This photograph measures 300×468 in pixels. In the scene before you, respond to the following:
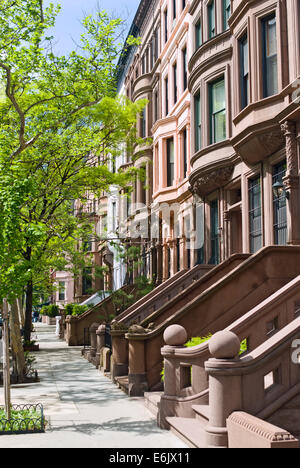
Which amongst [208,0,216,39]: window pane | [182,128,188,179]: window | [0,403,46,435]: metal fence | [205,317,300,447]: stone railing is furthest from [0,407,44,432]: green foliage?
[182,128,188,179]: window

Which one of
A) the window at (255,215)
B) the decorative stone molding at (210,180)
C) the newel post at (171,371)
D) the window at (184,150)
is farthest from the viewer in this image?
the window at (184,150)

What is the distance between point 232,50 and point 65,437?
42.0 feet

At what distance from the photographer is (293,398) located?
738cm

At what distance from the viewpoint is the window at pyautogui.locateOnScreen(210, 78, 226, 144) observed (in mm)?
18109

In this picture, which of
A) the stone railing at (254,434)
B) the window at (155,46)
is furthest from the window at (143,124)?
the stone railing at (254,434)

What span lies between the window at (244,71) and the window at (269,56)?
1.20m

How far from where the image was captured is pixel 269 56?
47.7 feet

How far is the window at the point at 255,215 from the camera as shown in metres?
15.6

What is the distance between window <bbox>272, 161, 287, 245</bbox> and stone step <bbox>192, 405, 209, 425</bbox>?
6.15 meters

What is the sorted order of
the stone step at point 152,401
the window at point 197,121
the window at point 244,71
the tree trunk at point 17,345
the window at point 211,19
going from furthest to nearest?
the window at point 197,121 < the window at point 211,19 < the window at point 244,71 < the tree trunk at point 17,345 < the stone step at point 152,401

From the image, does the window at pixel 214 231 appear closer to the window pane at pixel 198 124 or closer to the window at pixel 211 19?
the window pane at pixel 198 124

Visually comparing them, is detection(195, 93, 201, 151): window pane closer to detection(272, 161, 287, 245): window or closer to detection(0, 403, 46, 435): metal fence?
detection(272, 161, 287, 245): window

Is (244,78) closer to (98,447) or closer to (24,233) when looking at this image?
(24,233)

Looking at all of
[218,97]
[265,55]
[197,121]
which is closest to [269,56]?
[265,55]
